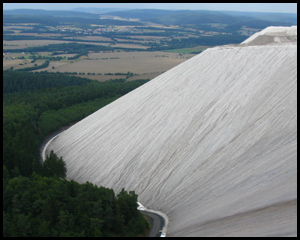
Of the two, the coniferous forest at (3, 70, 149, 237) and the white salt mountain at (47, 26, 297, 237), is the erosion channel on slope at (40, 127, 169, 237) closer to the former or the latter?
the white salt mountain at (47, 26, 297, 237)

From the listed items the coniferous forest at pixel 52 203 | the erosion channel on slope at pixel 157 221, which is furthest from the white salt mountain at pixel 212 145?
the coniferous forest at pixel 52 203

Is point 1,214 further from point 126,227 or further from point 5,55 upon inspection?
point 5,55

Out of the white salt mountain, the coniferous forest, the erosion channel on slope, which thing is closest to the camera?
the coniferous forest

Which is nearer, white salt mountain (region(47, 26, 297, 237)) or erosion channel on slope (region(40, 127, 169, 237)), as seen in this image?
erosion channel on slope (region(40, 127, 169, 237))

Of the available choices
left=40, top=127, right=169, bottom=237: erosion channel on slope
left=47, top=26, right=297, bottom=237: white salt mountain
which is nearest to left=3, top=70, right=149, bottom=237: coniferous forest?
left=40, top=127, right=169, bottom=237: erosion channel on slope

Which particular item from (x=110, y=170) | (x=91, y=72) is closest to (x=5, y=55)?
(x=91, y=72)

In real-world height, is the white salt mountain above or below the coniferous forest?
above

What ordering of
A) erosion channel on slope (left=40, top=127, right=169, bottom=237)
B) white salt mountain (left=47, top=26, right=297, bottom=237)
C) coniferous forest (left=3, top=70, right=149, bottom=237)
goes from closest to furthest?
coniferous forest (left=3, top=70, right=149, bottom=237)
erosion channel on slope (left=40, top=127, right=169, bottom=237)
white salt mountain (left=47, top=26, right=297, bottom=237)

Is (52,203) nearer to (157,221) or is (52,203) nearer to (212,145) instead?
(157,221)

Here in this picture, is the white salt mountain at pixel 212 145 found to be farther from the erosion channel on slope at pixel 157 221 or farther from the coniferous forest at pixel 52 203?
the coniferous forest at pixel 52 203
